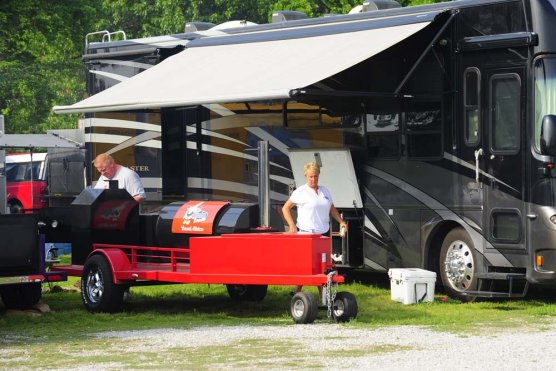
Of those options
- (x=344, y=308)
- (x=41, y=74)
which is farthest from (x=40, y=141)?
(x=344, y=308)

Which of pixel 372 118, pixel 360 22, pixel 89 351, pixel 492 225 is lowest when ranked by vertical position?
pixel 89 351

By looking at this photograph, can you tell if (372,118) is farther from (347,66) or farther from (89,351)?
(89,351)

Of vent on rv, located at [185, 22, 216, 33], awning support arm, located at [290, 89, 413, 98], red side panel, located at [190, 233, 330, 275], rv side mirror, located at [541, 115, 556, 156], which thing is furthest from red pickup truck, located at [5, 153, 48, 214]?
rv side mirror, located at [541, 115, 556, 156]

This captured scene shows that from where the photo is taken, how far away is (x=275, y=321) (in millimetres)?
13844

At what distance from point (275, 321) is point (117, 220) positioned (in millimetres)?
2727

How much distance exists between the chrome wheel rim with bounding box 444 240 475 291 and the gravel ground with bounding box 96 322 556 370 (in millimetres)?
2353

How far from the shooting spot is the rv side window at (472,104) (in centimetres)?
1549

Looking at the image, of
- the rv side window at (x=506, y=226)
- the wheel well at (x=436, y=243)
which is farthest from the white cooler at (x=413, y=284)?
the rv side window at (x=506, y=226)

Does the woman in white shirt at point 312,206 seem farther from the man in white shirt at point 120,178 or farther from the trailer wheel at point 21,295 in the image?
the trailer wheel at point 21,295

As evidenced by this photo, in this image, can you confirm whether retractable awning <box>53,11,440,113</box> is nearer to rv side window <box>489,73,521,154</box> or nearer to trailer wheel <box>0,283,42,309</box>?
rv side window <box>489,73,521,154</box>

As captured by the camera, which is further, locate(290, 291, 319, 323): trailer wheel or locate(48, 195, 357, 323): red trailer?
locate(48, 195, 357, 323): red trailer

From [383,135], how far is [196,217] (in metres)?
2.85

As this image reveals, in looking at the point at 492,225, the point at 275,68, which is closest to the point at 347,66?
the point at 275,68

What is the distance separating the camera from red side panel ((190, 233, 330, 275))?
530 inches
